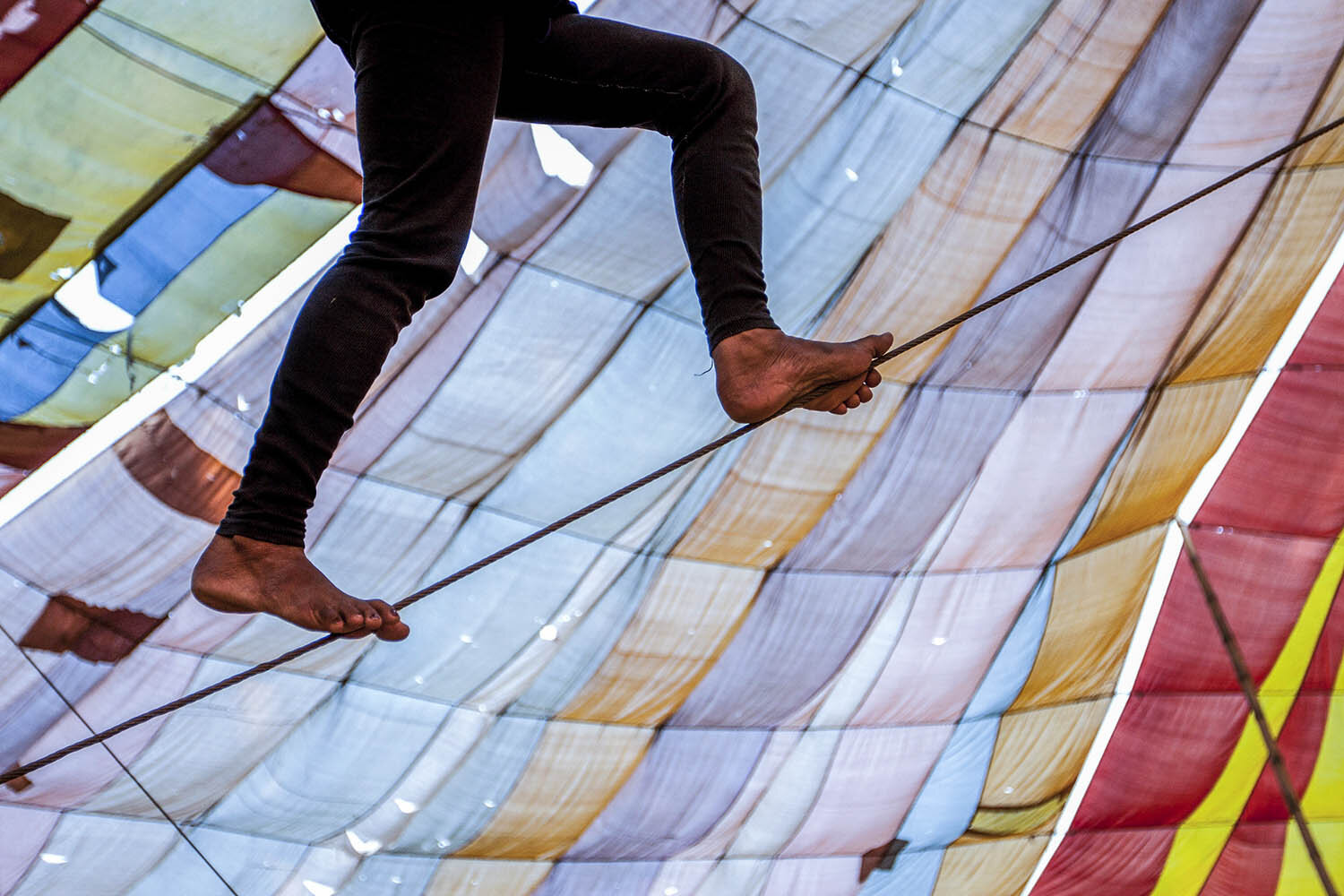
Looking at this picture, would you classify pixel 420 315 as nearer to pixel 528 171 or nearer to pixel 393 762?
pixel 528 171

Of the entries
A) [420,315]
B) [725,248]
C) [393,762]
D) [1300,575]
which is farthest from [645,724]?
[1300,575]

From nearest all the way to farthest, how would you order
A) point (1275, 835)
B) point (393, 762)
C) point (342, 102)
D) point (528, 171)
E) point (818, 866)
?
point (342, 102) → point (528, 171) → point (393, 762) → point (818, 866) → point (1275, 835)

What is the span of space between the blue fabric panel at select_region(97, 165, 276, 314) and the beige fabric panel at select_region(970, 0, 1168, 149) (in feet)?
4.75

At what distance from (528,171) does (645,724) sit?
137 centimetres

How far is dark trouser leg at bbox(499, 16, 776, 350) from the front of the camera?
4.21ft

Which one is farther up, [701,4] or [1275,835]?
[701,4]

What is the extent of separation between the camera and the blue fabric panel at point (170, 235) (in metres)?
1.94

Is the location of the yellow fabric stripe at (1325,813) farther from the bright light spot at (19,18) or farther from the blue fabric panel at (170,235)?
the bright light spot at (19,18)

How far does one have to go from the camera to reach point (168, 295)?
201 cm

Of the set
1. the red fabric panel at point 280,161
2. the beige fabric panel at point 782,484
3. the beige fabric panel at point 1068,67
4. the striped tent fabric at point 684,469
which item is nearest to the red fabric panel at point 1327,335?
the striped tent fabric at point 684,469

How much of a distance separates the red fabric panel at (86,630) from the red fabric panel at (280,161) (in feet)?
2.69

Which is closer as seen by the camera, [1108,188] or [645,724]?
[1108,188]

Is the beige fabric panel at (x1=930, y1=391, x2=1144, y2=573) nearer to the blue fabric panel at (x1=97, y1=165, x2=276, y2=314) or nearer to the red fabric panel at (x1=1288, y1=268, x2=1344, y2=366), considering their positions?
the red fabric panel at (x1=1288, y1=268, x2=1344, y2=366)

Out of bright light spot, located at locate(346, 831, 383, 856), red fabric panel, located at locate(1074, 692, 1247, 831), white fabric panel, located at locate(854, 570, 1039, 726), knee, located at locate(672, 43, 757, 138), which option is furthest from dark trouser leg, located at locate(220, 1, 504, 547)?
red fabric panel, located at locate(1074, 692, 1247, 831)
